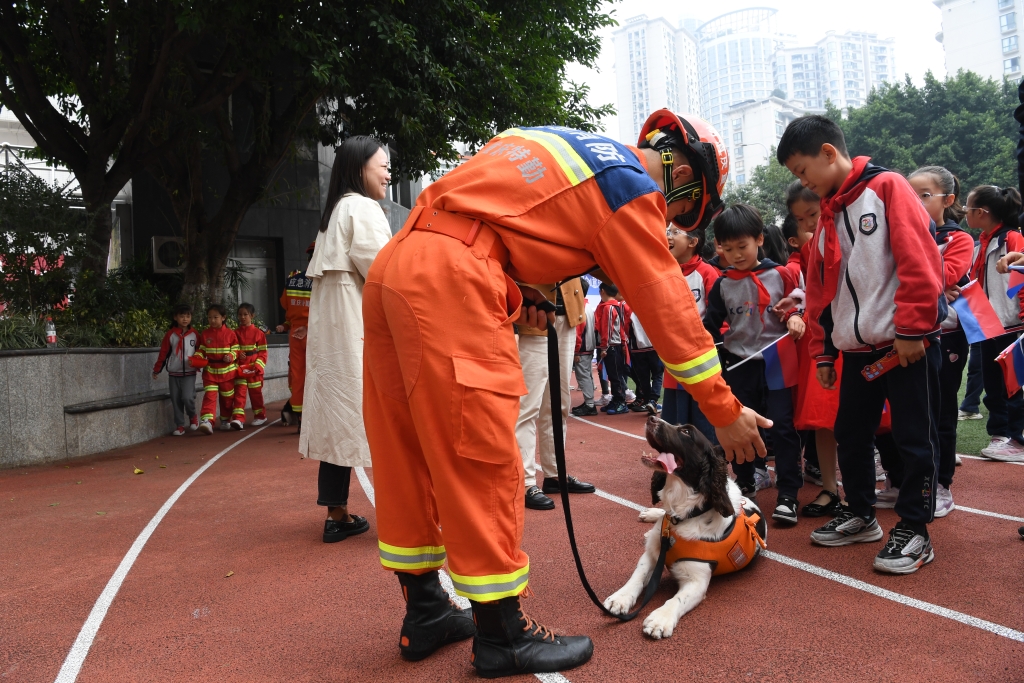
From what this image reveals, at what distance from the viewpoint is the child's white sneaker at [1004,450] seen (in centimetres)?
654

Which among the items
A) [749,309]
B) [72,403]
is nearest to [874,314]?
[749,309]

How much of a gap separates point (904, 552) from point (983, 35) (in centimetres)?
10197

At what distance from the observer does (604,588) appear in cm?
376

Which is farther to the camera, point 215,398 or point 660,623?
point 215,398

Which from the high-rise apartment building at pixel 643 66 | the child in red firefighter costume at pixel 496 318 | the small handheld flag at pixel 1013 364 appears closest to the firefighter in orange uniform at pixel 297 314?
the child in red firefighter costume at pixel 496 318

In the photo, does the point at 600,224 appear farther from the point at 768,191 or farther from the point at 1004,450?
the point at 768,191

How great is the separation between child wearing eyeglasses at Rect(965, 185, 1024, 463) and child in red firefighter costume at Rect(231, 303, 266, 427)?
9713 millimetres

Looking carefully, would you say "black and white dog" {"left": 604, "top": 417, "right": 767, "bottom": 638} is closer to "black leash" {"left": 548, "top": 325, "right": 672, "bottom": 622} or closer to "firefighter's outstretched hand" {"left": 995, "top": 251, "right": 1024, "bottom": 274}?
"black leash" {"left": 548, "top": 325, "right": 672, "bottom": 622}

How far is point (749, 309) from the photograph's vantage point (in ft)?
17.7

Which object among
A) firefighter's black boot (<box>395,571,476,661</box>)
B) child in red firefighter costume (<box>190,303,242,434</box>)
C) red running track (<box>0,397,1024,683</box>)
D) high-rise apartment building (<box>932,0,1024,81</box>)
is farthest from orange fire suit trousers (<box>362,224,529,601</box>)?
high-rise apartment building (<box>932,0,1024,81</box>)

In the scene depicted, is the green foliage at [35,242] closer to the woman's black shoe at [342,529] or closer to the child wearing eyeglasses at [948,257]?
the woman's black shoe at [342,529]

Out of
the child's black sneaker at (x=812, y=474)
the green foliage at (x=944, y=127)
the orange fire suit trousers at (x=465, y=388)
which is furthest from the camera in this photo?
the green foliage at (x=944, y=127)

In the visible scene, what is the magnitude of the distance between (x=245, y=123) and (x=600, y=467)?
1476 centimetres

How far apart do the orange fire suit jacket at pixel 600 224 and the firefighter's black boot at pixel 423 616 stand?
125cm
